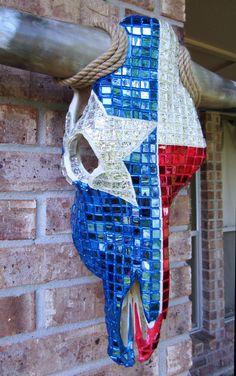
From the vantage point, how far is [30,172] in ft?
1.71

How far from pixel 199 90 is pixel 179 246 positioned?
304 millimetres

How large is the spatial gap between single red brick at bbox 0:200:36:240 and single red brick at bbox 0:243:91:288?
0.02 metres

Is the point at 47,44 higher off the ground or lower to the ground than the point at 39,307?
higher

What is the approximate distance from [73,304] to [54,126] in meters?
0.27

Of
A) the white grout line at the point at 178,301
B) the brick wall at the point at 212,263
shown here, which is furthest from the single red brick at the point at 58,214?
the brick wall at the point at 212,263

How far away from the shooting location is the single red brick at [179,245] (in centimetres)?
66

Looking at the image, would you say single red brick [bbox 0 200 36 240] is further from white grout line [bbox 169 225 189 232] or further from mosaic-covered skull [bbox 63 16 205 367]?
white grout line [bbox 169 225 189 232]

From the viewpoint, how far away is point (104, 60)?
1.36ft

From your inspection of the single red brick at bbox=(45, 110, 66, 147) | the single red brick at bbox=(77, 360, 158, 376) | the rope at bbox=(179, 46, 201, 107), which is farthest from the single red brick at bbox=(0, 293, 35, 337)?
the rope at bbox=(179, 46, 201, 107)

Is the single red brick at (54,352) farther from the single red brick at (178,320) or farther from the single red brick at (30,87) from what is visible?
the single red brick at (30,87)

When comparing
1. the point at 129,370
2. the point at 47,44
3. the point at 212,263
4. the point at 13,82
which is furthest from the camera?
the point at 212,263

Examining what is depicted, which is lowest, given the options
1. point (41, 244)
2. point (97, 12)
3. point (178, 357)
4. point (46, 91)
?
point (178, 357)

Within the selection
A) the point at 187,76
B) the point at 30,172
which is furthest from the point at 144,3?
the point at 30,172

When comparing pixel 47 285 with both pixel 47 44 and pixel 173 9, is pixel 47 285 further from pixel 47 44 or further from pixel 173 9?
pixel 173 9
